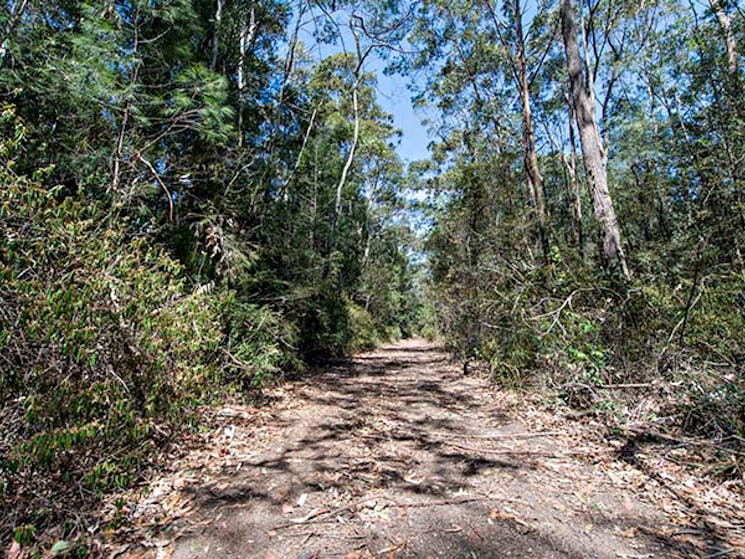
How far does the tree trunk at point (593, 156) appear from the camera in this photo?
5496 mm

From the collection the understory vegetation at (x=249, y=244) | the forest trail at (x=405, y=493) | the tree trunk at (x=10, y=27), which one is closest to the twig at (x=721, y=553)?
the forest trail at (x=405, y=493)

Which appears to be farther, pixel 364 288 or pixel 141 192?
pixel 364 288

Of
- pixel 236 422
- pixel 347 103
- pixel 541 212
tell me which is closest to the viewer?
pixel 236 422

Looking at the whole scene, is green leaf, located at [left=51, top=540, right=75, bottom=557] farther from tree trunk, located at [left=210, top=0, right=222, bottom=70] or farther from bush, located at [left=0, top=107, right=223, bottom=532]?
tree trunk, located at [left=210, top=0, right=222, bottom=70]

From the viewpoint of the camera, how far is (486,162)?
33.6 ft

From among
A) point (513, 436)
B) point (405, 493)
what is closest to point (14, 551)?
point (405, 493)

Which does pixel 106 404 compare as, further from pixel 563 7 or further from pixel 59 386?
pixel 563 7

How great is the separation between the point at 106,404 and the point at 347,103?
15427mm

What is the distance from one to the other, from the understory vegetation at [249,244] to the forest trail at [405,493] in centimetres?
62

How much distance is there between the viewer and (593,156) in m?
5.91

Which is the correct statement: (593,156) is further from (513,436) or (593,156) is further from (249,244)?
(249,244)

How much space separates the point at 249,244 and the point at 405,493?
5.08 meters

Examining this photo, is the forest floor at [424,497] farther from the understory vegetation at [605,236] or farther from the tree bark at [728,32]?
the tree bark at [728,32]

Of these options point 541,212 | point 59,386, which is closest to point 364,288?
point 541,212
